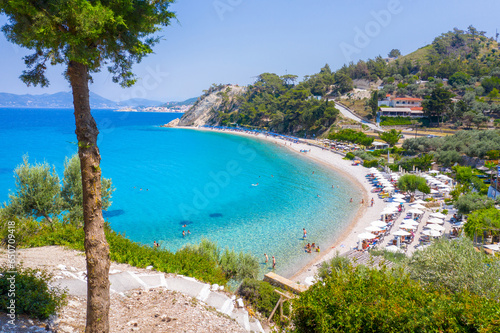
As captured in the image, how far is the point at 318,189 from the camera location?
116ft

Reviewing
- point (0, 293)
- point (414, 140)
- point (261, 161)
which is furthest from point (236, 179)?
point (0, 293)

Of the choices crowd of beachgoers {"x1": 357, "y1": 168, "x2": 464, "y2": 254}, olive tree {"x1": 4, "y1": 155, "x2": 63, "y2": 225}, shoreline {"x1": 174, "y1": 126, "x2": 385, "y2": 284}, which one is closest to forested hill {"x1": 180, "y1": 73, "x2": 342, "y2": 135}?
shoreline {"x1": 174, "y1": 126, "x2": 385, "y2": 284}

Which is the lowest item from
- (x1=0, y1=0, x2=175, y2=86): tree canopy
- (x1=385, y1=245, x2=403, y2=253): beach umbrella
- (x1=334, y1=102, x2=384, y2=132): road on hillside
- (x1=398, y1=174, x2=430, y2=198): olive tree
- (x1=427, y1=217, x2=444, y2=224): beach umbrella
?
(x1=385, y1=245, x2=403, y2=253): beach umbrella

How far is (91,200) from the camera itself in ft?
16.1

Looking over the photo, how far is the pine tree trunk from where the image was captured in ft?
16.0

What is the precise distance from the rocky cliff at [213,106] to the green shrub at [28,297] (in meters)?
115

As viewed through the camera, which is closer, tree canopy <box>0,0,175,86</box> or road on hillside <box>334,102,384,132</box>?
tree canopy <box>0,0,175,86</box>

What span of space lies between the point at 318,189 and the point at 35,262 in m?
30.3

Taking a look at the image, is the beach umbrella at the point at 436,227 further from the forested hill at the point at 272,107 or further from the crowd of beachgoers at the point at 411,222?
the forested hill at the point at 272,107

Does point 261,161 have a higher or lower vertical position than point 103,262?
lower

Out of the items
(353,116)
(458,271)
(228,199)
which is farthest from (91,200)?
(353,116)

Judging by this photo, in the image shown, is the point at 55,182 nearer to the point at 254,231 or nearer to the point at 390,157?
the point at 254,231

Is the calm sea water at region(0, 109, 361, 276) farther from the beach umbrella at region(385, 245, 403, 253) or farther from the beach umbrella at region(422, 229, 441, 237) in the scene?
the beach umbrella at region(422, 229, 441, 237)

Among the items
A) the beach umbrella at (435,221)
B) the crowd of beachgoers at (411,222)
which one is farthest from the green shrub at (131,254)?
the beach umbrella at (435,221)
